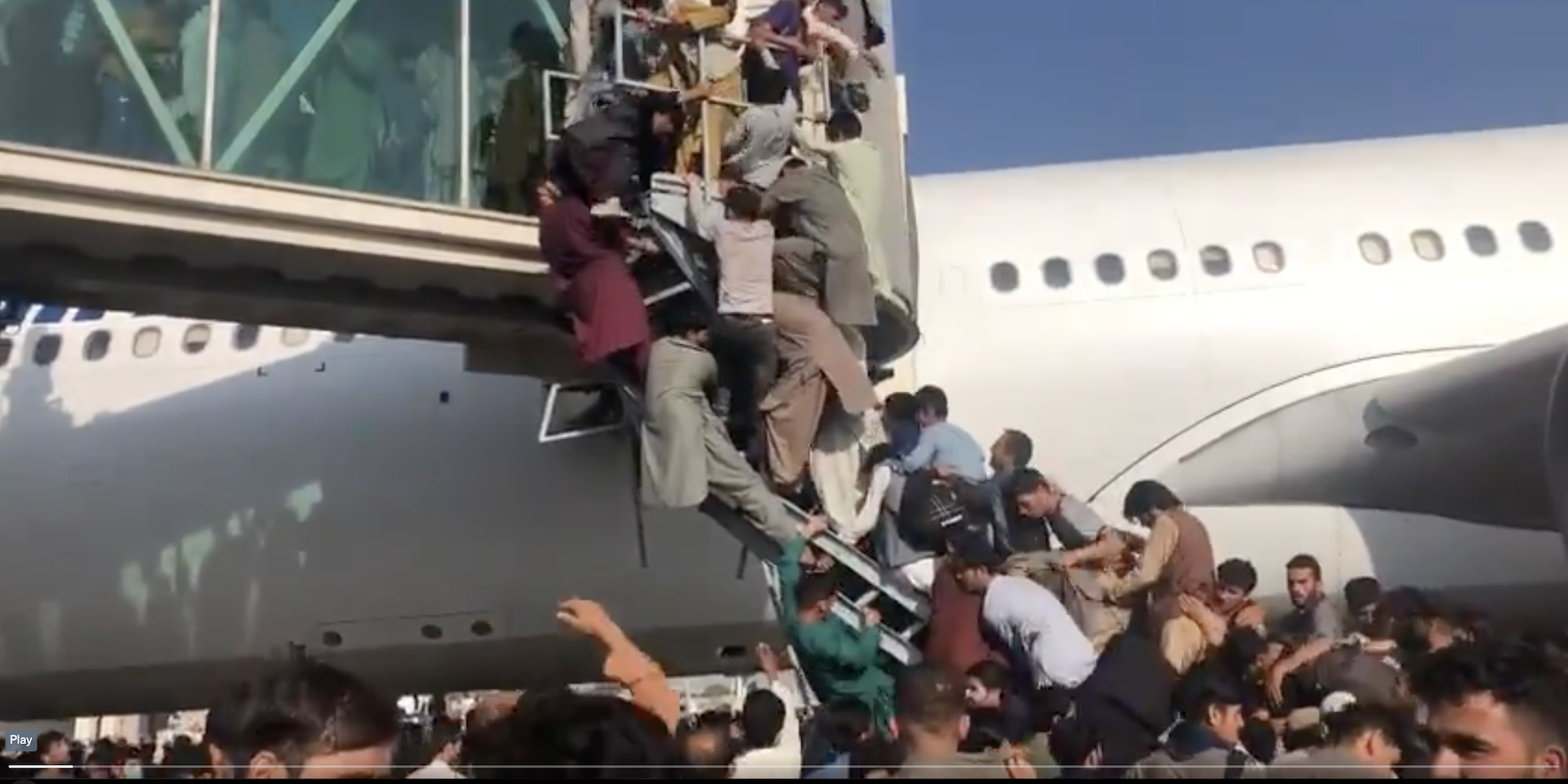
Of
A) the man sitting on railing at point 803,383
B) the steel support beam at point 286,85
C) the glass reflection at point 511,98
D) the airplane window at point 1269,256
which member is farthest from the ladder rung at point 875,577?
the airplane window at point 1269,256

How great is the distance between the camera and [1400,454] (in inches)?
388

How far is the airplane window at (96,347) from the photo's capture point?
10.7m

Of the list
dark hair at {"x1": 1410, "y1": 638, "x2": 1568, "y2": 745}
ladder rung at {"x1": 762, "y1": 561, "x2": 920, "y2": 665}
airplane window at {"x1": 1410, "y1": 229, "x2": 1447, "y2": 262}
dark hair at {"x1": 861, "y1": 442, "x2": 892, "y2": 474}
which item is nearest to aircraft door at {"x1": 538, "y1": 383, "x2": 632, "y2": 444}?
dark hair at {"x1": 861, "y1": 442, "x2": 892, "y2": 474}

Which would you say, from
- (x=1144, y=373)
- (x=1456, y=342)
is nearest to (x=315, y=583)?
(x=1144, y=373)

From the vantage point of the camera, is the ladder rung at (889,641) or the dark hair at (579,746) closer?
the dark hair at (579,746)

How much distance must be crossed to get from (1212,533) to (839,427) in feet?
11.6

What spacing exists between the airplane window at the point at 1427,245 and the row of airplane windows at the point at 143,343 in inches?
287

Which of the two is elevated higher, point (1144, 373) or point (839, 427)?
point (1144, 373)

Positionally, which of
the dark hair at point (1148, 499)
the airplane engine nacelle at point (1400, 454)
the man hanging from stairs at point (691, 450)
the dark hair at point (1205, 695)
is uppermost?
the airplane engine nacelle at point (1400, 454)

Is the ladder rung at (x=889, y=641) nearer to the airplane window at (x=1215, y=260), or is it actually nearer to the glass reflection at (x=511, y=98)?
the glass reflection at (x=511, y=98)

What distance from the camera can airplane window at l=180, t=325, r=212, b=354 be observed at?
10.6 meters

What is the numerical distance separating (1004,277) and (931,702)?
691 cm

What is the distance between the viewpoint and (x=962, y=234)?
419 inches

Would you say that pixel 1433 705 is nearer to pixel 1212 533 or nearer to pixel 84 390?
pixel 1212 533
